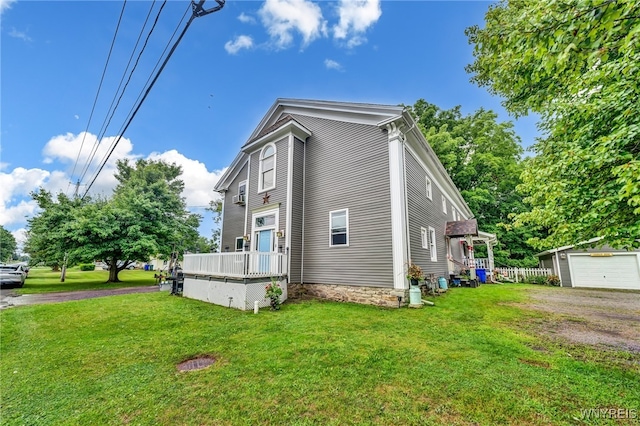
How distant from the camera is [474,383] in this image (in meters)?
3.22

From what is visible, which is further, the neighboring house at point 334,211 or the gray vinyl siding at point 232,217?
the gray vinyl siding at point 232,217

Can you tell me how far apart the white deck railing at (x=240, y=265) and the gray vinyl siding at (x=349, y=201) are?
5.29 feet

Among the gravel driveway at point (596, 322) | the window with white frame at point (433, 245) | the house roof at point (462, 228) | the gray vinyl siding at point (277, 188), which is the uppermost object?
the gray vinyl siding at point (277, 188)

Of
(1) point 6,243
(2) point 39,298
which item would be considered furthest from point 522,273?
(1) point 6,243

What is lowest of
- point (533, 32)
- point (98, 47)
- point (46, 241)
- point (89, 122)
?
point (46, 241)

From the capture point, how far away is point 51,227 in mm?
15812

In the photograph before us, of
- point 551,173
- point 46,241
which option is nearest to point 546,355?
point 551,173

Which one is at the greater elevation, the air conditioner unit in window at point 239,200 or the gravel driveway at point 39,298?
the air conditioner unit in window at point 239,200

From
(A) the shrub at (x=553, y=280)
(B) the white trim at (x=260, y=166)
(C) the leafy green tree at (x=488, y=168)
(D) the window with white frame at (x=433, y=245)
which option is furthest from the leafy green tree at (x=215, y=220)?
(A) the shrub at (x=553, y=280)

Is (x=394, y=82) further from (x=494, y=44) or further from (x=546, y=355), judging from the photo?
(x=546, y=355)

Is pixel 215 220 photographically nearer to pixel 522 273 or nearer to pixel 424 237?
pixel 424 237

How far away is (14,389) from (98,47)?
857 cm

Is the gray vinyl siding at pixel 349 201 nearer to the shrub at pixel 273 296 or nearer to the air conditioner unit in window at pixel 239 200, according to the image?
the shrub at pixel 273 296

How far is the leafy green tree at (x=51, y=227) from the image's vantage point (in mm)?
15109
